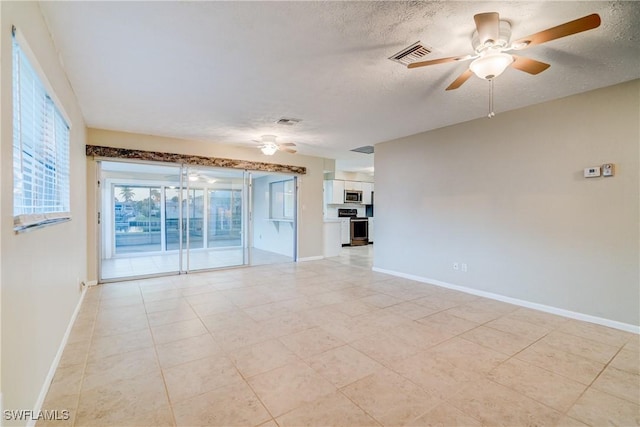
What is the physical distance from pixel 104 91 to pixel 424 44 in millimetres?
3457

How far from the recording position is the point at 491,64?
2.23m

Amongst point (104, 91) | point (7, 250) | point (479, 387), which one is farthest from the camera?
point (104, 91)

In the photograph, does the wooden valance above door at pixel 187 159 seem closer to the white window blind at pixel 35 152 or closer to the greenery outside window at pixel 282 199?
the greenery outside window at pixel 282 199

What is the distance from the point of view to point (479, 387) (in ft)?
7.02

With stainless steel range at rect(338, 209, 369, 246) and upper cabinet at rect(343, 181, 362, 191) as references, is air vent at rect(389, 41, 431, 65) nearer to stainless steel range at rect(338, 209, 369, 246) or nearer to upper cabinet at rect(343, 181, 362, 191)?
upper cabinet at rect(343, 181, 362, 191)

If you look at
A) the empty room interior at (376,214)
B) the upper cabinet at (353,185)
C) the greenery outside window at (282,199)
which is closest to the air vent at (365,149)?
the empty room interior at (376,214)

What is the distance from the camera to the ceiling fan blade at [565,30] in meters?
1.67

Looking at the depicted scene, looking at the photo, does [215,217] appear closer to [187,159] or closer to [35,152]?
[187,159]

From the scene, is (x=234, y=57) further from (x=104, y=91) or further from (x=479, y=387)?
(x=479, y=387)

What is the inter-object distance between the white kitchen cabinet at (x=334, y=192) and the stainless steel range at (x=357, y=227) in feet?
1.74

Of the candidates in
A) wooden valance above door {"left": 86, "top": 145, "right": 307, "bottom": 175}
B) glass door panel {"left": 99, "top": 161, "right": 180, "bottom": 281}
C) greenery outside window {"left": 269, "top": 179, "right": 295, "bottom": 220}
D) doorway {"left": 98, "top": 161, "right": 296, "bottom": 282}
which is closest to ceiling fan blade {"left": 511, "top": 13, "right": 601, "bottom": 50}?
wooden valance above door {"left": 86, "top": 145, "right": 307, "bottom": 175}

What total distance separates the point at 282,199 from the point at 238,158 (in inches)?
82.8

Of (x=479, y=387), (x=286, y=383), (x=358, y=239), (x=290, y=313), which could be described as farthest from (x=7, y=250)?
(x=358, y=239)

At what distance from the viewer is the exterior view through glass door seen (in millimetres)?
5859
